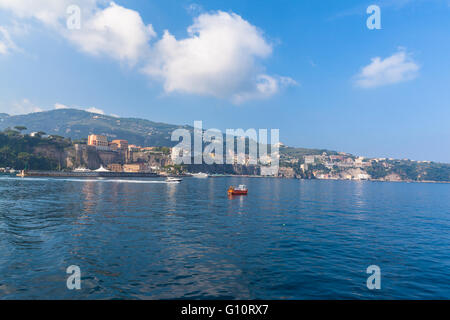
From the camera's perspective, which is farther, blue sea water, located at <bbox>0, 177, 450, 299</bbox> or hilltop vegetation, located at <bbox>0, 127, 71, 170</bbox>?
hilltop vegetation, located at <bbox>0, 127, 71, 170</bbox>

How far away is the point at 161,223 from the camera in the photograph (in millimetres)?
27469

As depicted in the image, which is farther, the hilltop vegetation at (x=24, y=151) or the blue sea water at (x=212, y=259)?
the hilltop vegetation at (x=24, y=151)

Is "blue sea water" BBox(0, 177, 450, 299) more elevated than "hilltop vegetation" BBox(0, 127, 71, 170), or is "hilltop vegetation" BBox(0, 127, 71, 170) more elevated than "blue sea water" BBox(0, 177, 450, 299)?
"hilltop vegetation" BBox(0, 127, 71, 170)

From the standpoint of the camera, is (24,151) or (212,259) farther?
(24,151)

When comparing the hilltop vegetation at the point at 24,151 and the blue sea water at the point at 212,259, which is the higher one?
the hilltop vegetation at the point at 24,151

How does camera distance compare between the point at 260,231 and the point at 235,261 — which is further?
the point at 260,231

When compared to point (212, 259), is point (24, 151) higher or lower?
higher

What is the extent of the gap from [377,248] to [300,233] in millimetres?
6578
